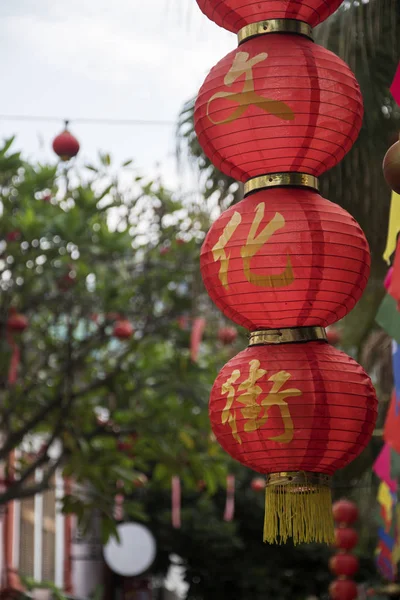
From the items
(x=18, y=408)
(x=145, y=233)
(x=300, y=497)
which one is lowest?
(x=300, y=497)

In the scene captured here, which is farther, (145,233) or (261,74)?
(145,233)

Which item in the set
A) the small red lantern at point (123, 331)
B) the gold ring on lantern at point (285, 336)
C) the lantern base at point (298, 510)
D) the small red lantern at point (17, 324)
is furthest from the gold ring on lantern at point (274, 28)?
the small red lantern at point (123, 331)

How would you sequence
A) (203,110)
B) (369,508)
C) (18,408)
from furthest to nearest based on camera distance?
(369,508)
(18,408)
(203,110)

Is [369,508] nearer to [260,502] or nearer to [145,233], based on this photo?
[145,233]


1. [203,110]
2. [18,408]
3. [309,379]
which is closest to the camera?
[309,379]

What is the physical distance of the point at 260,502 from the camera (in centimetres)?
2044

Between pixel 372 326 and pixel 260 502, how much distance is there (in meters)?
11.1

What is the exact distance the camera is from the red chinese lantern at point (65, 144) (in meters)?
8.78

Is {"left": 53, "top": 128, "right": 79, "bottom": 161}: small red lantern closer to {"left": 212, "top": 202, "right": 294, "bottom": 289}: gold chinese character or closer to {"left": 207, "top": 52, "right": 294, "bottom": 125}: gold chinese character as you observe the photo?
{"left": 207, "top": 52, "right": 294, "bottom": 125}: gold chinese character

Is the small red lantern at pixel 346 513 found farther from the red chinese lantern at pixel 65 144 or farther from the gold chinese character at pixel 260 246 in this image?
the gold chinese character at pixel 260 246

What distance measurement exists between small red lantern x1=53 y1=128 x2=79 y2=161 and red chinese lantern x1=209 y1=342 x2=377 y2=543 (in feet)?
18.3

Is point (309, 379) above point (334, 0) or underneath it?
underneath

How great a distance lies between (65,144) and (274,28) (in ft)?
17.5

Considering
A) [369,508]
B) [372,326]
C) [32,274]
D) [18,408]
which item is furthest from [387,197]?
[369,508]
